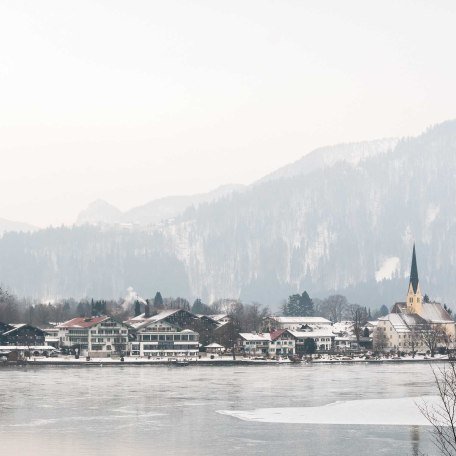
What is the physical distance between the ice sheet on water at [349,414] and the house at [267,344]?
8756cm

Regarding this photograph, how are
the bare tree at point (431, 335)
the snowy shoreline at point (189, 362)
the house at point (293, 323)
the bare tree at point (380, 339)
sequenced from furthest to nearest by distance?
the house at point (293, 323)
the bare tree at point (380, 339)
the bare tree at point (431, 335)
the snowy shoreline at point (189, 362)

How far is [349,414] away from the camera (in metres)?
60.1

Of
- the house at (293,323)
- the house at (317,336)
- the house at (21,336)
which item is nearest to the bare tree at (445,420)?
the house at (21,336)

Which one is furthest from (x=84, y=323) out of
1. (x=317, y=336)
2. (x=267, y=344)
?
(x=317, y=336)

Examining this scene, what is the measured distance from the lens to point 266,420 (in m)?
57.4

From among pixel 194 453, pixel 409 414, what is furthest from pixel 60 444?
pixel 409 414

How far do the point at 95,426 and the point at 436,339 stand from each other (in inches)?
4911

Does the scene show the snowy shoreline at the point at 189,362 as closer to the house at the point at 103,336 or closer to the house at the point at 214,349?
the house at the point at 103,336

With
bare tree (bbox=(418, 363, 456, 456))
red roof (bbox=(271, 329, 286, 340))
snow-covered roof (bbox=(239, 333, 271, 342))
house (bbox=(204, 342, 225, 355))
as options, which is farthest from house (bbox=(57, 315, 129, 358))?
bare tree (bbox=(418, 363, 456, 456))

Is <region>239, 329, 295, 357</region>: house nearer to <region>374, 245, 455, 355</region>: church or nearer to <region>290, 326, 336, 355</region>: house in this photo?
<region>290, 326, 336, 355</region>: house

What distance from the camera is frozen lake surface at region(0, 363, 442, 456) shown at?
48062 mm

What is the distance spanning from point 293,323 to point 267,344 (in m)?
35.1

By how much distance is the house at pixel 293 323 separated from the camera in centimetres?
18371

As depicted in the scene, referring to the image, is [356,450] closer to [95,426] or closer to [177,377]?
[95,426]
